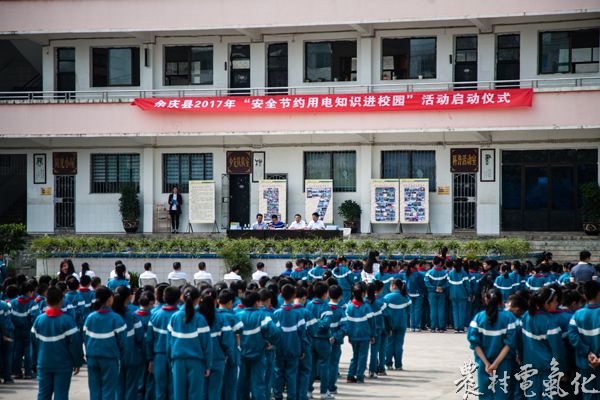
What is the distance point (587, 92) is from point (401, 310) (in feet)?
49.4

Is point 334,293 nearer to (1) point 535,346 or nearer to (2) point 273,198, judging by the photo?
(1) point 535,346

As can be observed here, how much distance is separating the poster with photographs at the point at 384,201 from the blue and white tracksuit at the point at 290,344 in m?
19.0

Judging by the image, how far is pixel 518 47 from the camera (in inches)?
1309

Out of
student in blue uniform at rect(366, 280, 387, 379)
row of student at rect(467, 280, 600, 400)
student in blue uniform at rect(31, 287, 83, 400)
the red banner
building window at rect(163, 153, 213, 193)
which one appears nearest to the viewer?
row of student at rect(467, 280, 600, 400)

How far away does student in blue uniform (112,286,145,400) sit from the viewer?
1327cm

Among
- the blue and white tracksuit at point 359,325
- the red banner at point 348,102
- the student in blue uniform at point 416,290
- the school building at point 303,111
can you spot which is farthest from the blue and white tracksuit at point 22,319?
the school building at point 303,111

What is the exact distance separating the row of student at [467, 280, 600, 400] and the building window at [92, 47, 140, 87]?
2505 centimetres

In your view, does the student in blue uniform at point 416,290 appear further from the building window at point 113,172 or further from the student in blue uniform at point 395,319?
the building window at point 113,172

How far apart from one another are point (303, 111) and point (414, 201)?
15.2 feet

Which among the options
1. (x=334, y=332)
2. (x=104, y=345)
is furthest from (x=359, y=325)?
(x=104, y=345)

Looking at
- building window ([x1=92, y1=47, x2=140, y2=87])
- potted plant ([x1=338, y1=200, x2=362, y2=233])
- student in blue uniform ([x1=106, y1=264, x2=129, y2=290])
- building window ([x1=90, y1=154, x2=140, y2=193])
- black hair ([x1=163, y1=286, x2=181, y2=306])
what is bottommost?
student in blue uniform ([x1=106, y1=264, x2=129, y2=290])

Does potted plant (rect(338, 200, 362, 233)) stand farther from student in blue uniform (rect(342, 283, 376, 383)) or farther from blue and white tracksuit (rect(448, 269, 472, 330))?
student in blue uniform (rect(342, 283, 376, 383))

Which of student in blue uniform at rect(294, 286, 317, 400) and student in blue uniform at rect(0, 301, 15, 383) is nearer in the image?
student in blue uniform at rect(294, 286, 317, 400)

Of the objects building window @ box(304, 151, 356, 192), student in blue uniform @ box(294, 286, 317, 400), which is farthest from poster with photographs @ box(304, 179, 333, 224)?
student in blue uniform @ box(294, 286, 317, 400)
